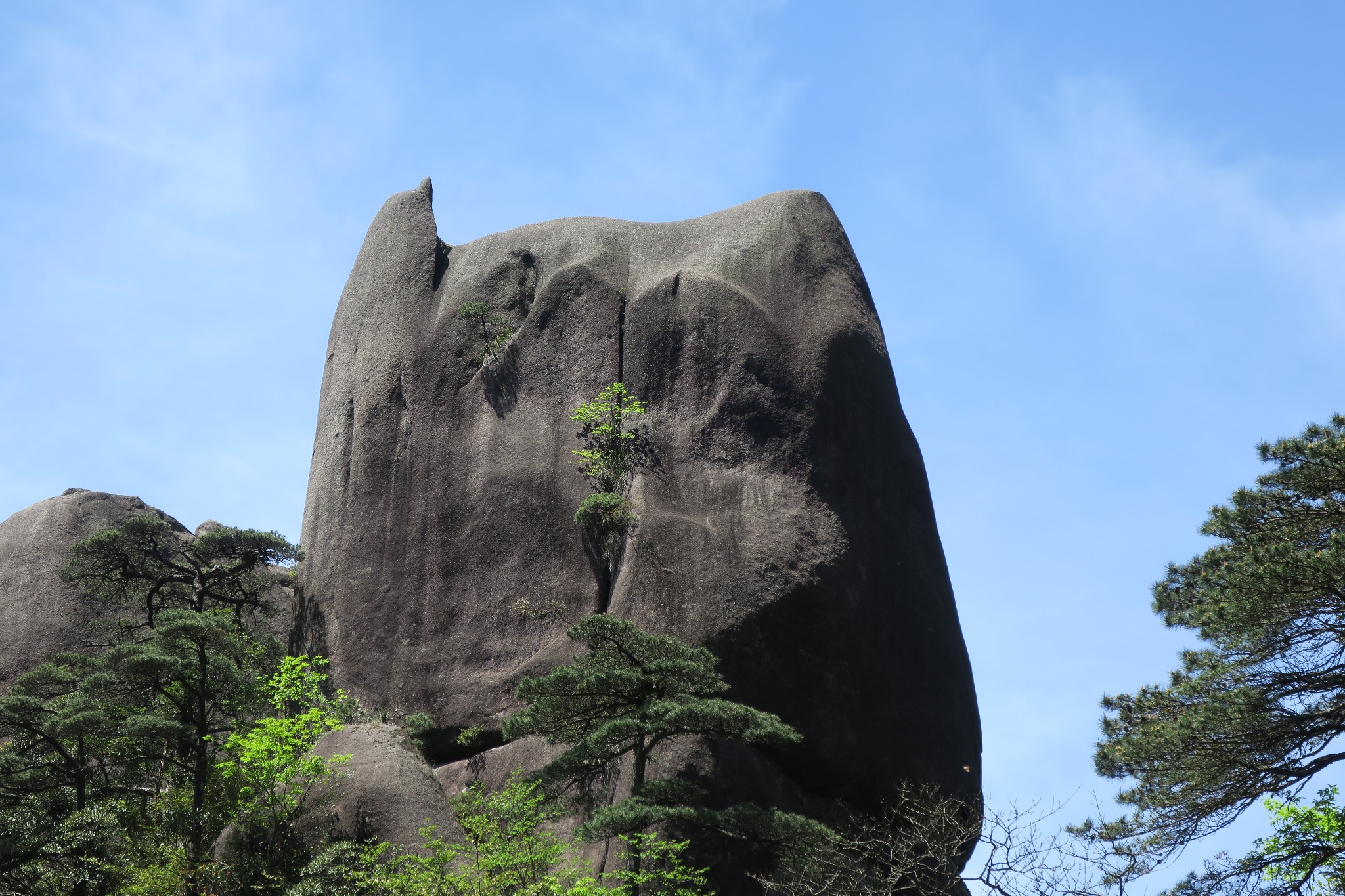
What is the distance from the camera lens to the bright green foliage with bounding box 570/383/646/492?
2244cm

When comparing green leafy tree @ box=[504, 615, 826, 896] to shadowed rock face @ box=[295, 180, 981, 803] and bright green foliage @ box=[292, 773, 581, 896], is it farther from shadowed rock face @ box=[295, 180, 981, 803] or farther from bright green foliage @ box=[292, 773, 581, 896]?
shadowed rock face @ box=[295, 180, 981, 803]

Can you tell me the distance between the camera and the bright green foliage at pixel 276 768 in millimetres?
18203

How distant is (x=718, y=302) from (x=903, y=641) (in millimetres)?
7010

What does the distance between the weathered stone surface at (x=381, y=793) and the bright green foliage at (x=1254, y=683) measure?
31.7 feet

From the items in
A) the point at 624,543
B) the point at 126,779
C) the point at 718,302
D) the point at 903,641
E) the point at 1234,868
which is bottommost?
the point at 1234,868

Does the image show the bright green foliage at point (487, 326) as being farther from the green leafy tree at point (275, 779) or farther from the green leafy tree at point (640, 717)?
the green leafy tree at point (640, 717)

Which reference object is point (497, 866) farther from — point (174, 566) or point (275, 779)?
point (174, 566)

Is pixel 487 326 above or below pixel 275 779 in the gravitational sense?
above

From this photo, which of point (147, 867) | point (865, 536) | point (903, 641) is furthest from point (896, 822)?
point (147, 867)

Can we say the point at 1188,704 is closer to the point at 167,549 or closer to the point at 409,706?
the point at 409,706

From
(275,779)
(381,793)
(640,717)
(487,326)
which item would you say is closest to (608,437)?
(487,326)

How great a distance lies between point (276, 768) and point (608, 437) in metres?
7.99

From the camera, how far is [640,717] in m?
16.1

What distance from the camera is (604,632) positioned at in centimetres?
1623
